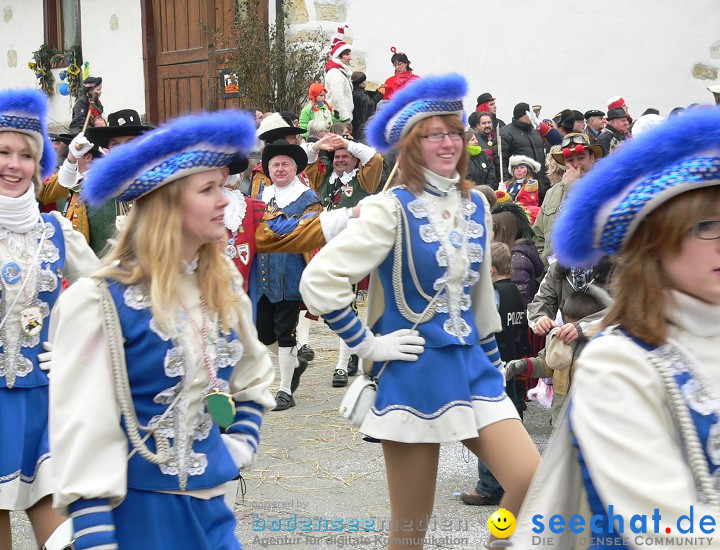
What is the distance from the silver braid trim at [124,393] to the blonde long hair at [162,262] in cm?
11

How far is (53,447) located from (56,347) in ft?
0.92

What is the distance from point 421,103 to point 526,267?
11.1ft

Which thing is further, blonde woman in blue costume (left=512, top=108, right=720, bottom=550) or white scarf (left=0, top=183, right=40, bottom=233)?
white scarf (left=0, top=183, right=40, bottom=233)

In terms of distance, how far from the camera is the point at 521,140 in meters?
12.9

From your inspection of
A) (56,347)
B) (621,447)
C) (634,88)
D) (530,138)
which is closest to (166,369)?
(56,347)

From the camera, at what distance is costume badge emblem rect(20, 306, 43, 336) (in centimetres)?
419

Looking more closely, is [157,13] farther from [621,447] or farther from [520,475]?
[621,447]

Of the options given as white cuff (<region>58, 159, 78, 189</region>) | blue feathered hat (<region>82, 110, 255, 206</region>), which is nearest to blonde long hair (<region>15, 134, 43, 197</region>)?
blue feathered hat (<region>82, 110, 255, 206</region>)

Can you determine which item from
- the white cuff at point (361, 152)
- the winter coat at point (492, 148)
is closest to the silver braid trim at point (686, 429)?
the white cuff at point (361, 152)

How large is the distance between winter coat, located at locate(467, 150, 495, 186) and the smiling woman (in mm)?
8753

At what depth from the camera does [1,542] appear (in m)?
4.07

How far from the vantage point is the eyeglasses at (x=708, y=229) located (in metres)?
2.32

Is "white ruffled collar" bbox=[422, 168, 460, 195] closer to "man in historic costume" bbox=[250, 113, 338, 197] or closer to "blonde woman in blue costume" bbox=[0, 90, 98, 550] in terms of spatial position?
"blonde woman in blue costume" bbox=[0, 90, 98, 550]

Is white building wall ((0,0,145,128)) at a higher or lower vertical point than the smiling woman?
higher
